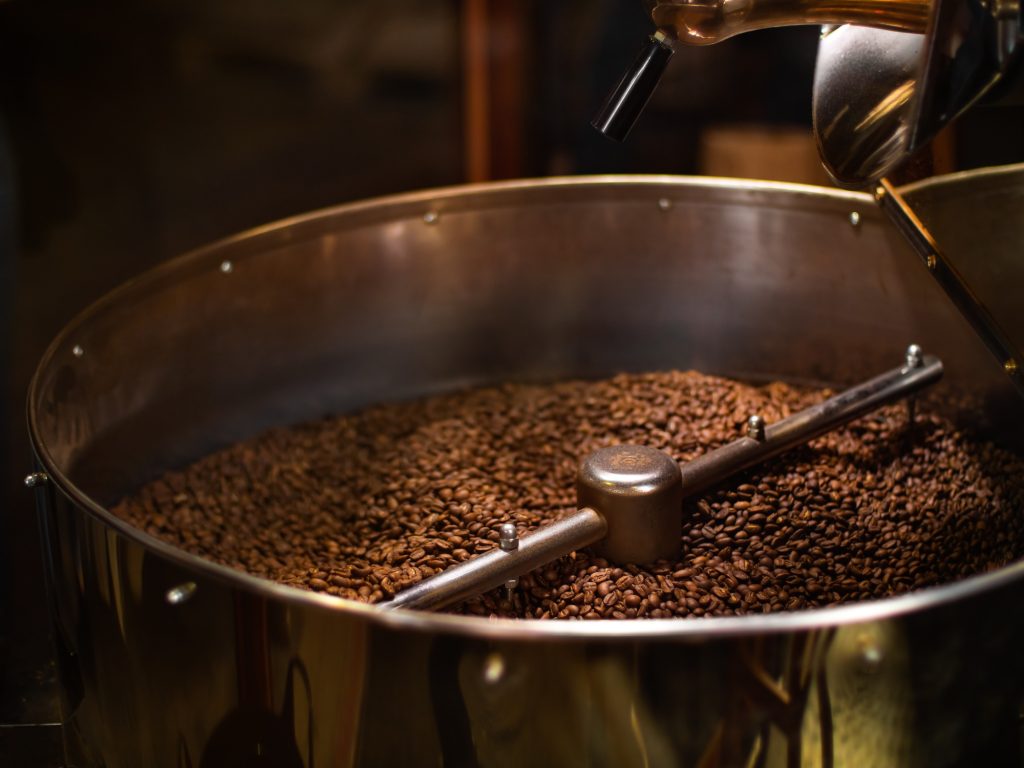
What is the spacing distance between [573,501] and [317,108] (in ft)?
7.81

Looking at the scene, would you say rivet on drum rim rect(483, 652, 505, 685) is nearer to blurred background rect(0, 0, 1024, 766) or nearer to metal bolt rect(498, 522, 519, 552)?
metal bolt rect(498, 522, 519, 552)

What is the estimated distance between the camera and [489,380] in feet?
5.26

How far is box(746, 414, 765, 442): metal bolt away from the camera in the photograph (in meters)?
1.20

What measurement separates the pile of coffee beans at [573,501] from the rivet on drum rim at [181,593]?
29 cm

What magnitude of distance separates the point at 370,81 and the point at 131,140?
77 centimetres

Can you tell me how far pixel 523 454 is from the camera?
1.40m

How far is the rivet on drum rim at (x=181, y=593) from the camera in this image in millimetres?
787

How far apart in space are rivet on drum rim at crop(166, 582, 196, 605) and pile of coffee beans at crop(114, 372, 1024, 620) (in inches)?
11.5

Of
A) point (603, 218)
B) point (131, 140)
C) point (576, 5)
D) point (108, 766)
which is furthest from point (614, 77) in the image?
point (108, 766)

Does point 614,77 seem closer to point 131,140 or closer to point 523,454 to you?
point 131,140

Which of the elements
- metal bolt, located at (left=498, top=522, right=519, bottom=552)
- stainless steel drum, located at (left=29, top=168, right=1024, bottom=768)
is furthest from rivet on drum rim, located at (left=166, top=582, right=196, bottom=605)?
metal bolt, located at (left=498, top=522, right=519, bottom=552)

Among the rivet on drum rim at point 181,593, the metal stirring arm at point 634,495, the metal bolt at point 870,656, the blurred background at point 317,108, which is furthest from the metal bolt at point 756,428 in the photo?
the blurred background at point 317,108

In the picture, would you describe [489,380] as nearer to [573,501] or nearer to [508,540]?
[573,501]

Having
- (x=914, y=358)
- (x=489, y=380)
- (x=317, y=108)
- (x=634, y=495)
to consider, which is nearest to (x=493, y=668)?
(x=634, y=495)
